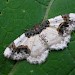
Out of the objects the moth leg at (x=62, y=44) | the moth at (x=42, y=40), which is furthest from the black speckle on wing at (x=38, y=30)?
the moth leg at (x=62, y=44)

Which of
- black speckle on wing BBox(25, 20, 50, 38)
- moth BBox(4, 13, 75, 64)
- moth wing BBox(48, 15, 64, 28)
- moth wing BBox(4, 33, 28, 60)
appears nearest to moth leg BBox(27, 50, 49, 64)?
moth BBox(4, 13, 75, 64)

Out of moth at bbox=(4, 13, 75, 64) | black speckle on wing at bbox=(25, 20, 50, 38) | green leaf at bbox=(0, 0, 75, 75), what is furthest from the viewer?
black speckle on wing at bbox=(25, 20, 50, 38)

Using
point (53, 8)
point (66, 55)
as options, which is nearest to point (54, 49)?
point (66, 55)

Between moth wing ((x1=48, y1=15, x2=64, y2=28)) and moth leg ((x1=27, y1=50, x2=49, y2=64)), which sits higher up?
moth wing ((x1=48, y1=15, x2=64, y2=28))

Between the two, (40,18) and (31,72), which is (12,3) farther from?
(31,72)

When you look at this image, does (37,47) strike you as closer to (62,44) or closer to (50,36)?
(50,36)

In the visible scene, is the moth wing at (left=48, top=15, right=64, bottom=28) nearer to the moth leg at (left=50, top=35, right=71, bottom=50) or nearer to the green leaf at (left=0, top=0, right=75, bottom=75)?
the green leaf at (left=0, top=0, right=75, bottom=75)

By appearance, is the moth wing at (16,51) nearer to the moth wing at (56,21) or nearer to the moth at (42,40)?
the moth at (42,40)

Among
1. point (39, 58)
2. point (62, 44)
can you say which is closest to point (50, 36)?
point (62, 44)
